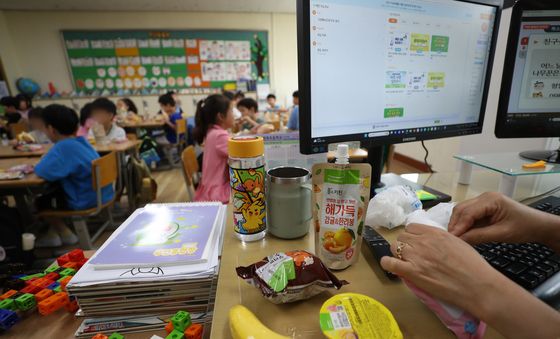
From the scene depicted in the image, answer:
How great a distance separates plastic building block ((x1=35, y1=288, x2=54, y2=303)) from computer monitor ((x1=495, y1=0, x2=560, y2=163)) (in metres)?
1.20

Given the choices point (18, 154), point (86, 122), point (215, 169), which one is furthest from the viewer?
point (86, 122)

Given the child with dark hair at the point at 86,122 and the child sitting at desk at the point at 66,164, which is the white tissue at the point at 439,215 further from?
the child with dark hair at the point at 86,122

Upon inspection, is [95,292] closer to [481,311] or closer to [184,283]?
[184,283]

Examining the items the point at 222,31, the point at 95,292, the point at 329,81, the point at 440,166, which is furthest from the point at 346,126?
the point at 222,31

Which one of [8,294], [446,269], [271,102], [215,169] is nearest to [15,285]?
[8,294]

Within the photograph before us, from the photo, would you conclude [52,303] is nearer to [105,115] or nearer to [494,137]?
[494,137]

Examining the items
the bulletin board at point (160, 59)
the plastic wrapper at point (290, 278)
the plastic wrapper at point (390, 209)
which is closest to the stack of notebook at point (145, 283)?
the plastic wrapper at point (290, 278)

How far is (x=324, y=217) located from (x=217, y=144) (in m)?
1.25

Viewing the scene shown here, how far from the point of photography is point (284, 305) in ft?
1.22

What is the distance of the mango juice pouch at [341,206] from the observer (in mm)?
429

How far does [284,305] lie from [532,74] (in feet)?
3.08

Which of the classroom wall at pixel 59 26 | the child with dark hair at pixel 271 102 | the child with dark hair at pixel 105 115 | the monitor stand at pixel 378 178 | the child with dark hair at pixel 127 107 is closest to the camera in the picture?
the monitor stand at pixel 378 178

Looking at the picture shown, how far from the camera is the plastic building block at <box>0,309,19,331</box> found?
47 centimetres

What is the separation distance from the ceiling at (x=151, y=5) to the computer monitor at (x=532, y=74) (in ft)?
13.9
